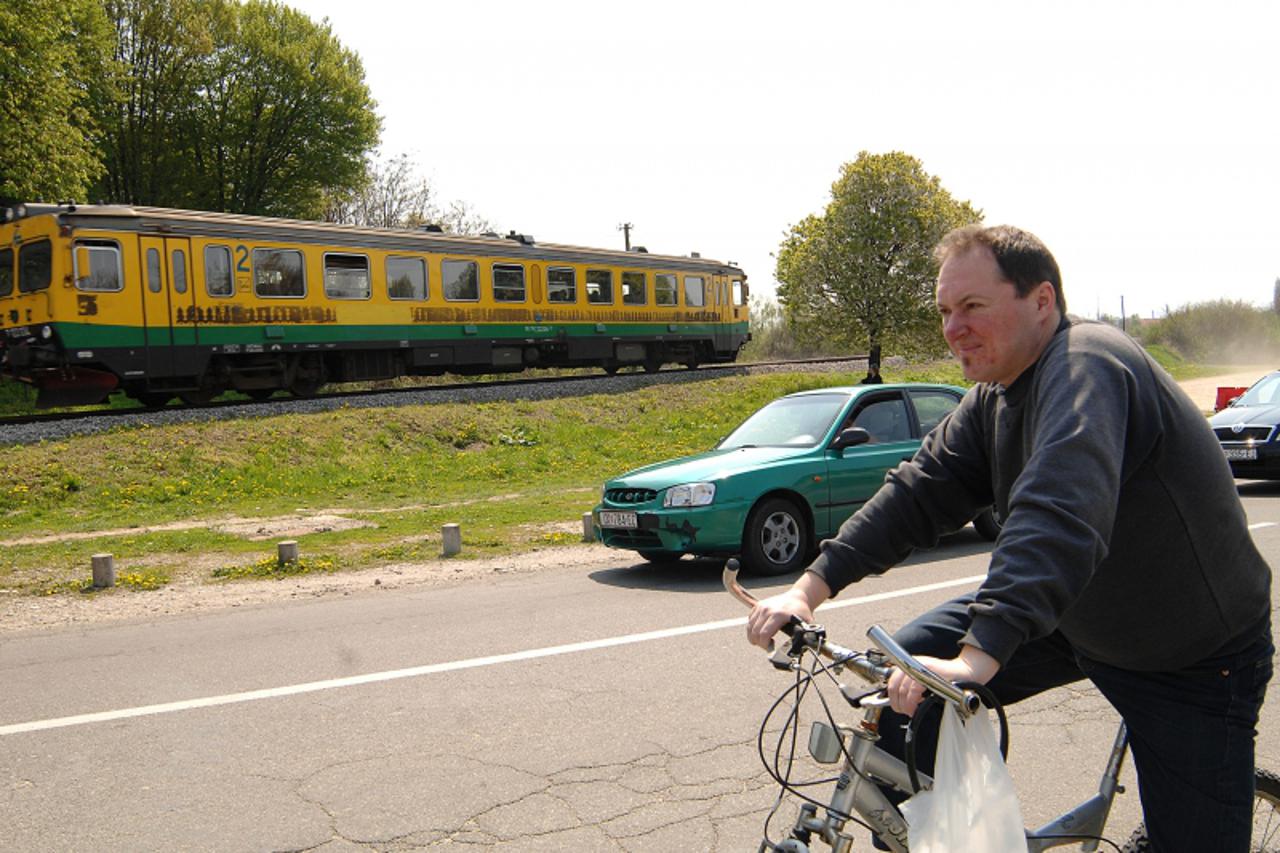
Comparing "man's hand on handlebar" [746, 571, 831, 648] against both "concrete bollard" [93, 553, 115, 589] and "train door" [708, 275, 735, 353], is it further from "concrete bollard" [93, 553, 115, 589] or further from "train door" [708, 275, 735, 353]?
"train door" [708, 275, 735, 353]

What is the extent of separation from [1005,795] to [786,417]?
8.40 metres

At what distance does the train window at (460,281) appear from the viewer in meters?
23.4

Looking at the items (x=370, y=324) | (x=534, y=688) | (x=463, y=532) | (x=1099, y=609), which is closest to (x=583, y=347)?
(x=370, y=324)

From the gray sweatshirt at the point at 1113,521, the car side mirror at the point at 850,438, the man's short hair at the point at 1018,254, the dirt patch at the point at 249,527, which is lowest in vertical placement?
the dirt patch at the point at 249,527

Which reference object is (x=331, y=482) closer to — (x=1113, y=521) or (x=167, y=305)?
(x=167, y=305)

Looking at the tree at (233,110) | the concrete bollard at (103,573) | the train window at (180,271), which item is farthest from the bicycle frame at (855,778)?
the tree at (233,110)

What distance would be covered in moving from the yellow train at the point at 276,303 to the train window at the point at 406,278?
1.2 inches

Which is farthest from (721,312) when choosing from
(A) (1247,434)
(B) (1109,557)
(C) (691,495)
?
(B) (1109,557)

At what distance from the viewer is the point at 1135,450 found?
2256mm

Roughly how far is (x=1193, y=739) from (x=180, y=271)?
62.1 feet

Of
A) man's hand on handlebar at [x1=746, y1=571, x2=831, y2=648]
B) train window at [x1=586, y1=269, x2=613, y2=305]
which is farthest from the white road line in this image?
train window at [x1=586, y1=269, x2=613, y2=305]

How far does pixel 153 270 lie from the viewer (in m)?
18.2

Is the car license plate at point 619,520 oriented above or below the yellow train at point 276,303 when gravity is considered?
below

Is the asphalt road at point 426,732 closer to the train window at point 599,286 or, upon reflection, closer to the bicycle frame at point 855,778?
the bicycle frame at point 855,778
